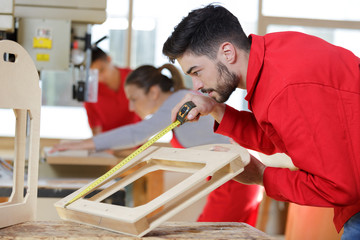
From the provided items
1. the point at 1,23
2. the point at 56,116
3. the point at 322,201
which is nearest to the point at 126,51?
the point at 56,116

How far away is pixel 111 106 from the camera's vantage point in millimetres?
3973

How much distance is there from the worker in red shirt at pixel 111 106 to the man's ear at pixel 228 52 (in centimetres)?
266

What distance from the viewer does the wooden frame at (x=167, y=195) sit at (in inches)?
40.9

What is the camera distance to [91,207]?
3.72ft

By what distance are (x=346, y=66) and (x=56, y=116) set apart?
3.65 m

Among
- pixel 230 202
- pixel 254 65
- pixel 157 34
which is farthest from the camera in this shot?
pixel 157 34

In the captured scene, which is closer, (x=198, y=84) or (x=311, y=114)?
(x=311, y=114)

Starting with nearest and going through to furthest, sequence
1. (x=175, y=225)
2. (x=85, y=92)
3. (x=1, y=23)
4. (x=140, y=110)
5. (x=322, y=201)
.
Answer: (x=322, y=201) → (x=175, y=225) → (x=1, y=23) → (x=85, y=92) → (x=140, y=110)

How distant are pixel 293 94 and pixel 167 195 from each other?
36cm

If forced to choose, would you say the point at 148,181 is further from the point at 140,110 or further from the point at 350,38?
the point at 350,38

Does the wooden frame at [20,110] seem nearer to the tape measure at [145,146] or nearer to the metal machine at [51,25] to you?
the tape measure at [145,146]

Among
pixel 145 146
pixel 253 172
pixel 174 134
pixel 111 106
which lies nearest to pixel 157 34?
pixel 111 106

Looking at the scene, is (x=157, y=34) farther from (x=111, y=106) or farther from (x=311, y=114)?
(x=311, y=114)

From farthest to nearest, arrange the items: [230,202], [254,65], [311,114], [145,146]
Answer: [230,202], [145,146], [254,65], [311,114]
